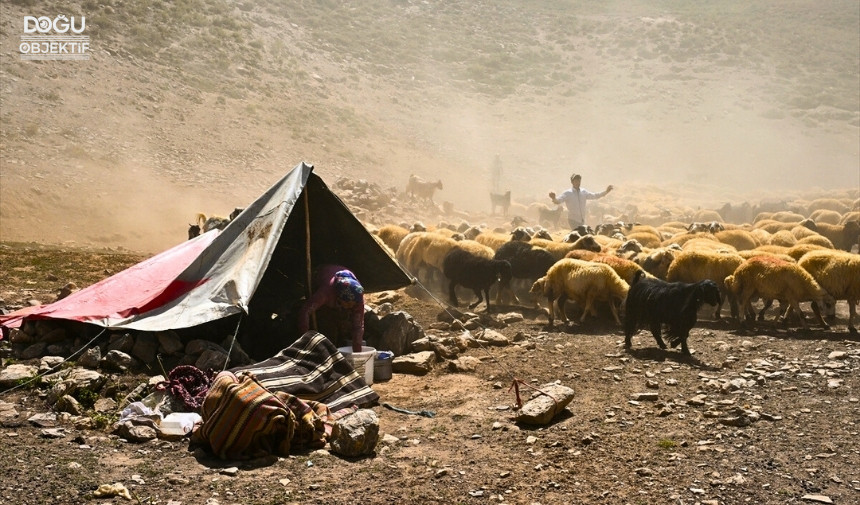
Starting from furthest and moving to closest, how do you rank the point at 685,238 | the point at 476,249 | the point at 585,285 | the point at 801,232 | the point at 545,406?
1. the point at 801,232
2. the point at 685,238
3. the point at 476,249
4. the point at 585,285
5. the point at 545,406

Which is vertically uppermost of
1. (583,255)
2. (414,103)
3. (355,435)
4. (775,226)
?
(414,103)

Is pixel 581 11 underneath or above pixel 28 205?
above

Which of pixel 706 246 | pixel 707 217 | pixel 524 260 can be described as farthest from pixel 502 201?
pixel 524 260

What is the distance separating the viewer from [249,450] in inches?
234

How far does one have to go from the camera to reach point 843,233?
19219 mm

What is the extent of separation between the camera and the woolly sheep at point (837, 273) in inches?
415

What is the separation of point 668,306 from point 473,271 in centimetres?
422

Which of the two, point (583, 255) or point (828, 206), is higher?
point (828, 206)

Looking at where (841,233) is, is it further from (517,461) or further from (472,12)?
(472,12)

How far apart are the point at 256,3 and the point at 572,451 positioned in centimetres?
5265

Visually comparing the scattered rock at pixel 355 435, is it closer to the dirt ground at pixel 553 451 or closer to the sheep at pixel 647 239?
the dirt ground at pixel 553 451

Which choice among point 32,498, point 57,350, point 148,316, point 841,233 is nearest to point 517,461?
point 32,498

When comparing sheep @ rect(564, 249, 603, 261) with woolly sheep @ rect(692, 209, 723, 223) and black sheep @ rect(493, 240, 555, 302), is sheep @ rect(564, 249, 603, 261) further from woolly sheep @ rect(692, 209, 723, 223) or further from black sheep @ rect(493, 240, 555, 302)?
woolly sheep @ rect(692, 209, 723, 223)

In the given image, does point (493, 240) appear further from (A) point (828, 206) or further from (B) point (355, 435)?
(A) point (828, 206)
